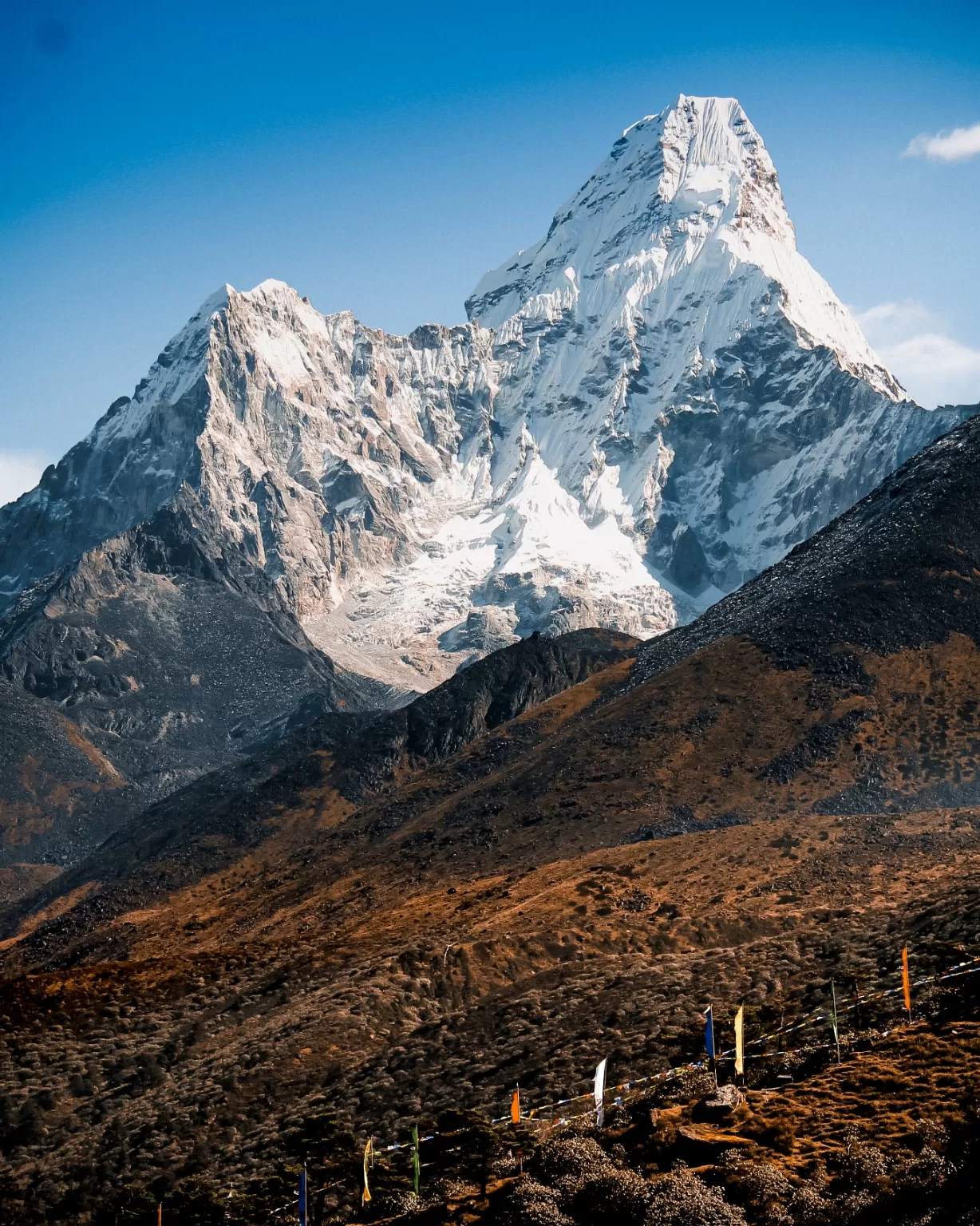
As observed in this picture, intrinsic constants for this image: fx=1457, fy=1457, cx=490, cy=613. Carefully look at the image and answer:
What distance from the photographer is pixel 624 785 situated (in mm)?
150000

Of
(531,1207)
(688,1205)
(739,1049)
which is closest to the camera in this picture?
(688,1205)

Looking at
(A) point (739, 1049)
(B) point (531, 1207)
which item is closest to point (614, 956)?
(A) point (739, 1049)

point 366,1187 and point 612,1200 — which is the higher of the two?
point 366,1187

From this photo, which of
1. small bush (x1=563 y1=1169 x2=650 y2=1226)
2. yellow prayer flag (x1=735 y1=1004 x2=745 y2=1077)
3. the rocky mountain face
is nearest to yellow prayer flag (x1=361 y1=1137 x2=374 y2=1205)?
the rocky mountain face

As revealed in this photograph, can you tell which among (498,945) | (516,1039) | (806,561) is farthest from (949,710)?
(516,1039)

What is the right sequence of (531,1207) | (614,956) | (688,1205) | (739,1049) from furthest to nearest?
1. (614,956)
2. (739,1049)
3. (531,1207)
4. (688,1205)

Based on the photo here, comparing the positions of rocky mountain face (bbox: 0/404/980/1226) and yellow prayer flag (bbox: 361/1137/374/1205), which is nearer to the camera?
yellow prayer flag (bbox: 361/1137/374/1205)

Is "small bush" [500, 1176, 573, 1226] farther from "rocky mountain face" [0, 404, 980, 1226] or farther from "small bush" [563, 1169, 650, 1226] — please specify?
"small bush" [563, 1169, 650, 1226]

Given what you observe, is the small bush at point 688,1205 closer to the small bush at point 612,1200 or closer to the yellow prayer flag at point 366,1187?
the small bush at point 612,1200

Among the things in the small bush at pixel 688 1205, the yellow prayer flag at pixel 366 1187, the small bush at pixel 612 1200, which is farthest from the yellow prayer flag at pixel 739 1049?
the yellow prayer flag at pixel 366 1187

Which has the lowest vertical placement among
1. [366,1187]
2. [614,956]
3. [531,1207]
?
[531,1207]

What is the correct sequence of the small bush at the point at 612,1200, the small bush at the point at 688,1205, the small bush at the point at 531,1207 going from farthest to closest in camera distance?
the small bush at the point at 531,1207 < the small bush at the point at 612,1200 < the small bush at the point at 688,1205

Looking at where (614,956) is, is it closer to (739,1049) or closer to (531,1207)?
(739,1049)

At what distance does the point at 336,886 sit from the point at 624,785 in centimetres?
3224
